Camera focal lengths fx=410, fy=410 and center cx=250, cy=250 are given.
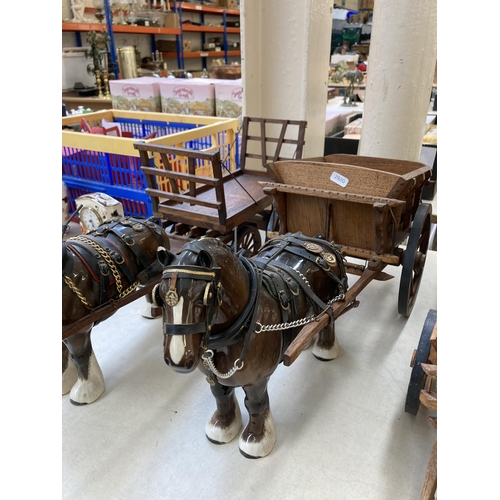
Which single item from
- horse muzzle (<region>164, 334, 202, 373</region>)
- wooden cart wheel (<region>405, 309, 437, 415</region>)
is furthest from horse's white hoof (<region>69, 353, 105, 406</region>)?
wooden cart wheel (<region>405, 309, 437, 415</region>)

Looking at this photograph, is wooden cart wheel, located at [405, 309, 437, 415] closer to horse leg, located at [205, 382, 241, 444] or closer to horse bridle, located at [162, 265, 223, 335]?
horse leg, located at [205, 382, 241, 444]

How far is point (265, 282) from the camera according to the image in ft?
6.06

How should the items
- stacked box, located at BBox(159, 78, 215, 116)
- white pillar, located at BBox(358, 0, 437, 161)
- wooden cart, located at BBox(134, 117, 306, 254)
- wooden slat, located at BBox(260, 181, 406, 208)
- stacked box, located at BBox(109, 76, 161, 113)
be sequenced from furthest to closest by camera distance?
stacked box, located at BBox(109, 76, 161, 113) → stacked box, located at BBox(159, 78, 215, 116) → white pillar, located at BBox(358, 0, 437, 161) → wooden cart, located at BBox(134, 117, 306, 254) → wooden slat, located at BBox(260, 181, 406, 208)

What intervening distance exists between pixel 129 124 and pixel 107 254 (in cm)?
372

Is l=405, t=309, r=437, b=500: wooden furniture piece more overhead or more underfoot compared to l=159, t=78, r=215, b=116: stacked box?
more underfoot

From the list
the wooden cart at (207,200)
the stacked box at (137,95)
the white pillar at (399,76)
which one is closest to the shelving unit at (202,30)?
the stacked box at (137,95)

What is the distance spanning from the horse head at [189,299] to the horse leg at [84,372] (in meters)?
1.10

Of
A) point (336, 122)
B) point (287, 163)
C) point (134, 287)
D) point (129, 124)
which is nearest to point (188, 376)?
point (134, 287)

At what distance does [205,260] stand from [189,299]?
147mm

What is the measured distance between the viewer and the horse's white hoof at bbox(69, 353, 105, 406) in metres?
2.38

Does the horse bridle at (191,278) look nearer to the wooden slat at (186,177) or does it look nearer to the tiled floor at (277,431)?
the tiled floor at (277,431)

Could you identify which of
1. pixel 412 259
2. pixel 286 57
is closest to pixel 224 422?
pixel 412 259

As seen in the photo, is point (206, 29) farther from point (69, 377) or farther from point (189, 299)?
point (189, 299)

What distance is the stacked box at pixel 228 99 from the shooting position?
531 centimetres
